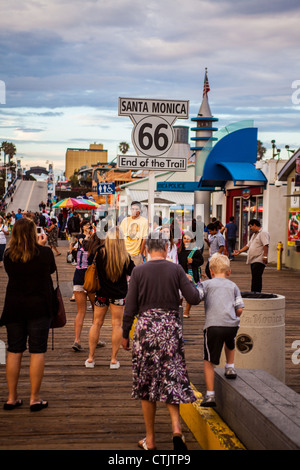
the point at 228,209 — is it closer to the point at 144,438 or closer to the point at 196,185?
the point at 196,185

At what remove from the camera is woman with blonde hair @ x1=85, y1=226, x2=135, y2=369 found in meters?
7.13

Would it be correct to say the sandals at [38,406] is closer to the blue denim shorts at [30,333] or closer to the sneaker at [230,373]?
the blue denim shorts at [30,333]

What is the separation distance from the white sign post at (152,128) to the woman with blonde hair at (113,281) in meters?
1.17

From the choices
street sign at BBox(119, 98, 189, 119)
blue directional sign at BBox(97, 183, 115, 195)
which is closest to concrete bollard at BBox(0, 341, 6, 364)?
street sign at BBox(119, 98, 189, 119)

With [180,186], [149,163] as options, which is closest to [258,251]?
[149,163]

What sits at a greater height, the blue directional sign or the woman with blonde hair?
the blue directional sign

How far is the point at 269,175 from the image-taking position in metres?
26.6

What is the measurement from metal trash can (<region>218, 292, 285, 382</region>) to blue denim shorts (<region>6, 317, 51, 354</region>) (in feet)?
6.74

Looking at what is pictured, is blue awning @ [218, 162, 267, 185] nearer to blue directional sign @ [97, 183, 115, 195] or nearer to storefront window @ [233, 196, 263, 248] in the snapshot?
storefront window @ [233, 196, 263, 248]

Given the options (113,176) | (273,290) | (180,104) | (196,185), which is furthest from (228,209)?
(113,176)

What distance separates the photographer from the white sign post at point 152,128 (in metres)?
7.86

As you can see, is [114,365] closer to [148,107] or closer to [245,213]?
[148,107]

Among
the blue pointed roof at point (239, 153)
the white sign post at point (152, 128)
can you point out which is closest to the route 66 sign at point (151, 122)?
the white sign post at point (152, 128)
